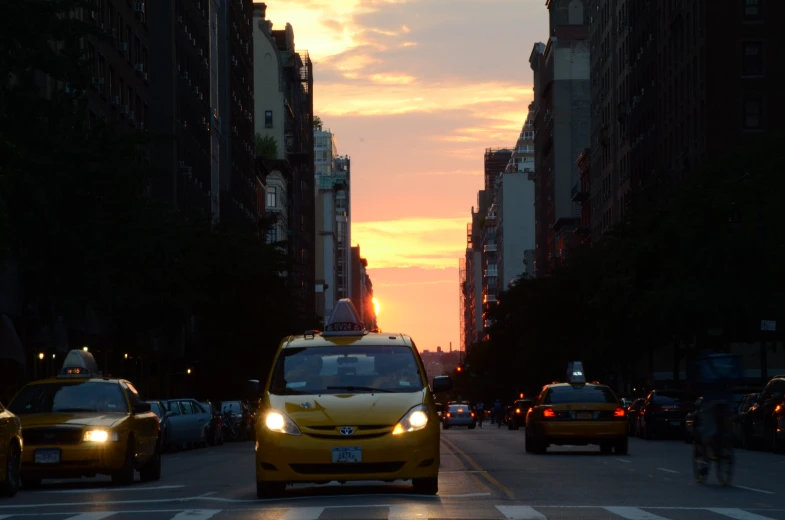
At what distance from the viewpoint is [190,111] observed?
292 ft

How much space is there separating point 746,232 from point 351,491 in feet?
118

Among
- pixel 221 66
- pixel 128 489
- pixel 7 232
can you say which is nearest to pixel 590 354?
pixel 221 66

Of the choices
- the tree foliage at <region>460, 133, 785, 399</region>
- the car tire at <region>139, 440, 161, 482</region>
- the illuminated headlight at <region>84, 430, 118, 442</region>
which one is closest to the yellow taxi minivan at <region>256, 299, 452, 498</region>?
the illuminated headlight at <region>84, 430, 118, 442</region>

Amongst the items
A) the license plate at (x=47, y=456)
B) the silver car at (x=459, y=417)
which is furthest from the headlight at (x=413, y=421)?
the silver car at (x=459, y=417)

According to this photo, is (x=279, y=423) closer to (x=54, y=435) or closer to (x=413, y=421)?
(x=413, y=421)

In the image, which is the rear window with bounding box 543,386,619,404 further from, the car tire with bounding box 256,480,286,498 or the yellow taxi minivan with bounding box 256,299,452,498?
the car tire with bounding box 256,480,286,498

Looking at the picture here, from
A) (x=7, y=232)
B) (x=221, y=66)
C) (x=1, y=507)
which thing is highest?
(x=221, y=66)

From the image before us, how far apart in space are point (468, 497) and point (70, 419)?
7.59 m

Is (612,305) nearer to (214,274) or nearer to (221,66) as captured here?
(214,274)

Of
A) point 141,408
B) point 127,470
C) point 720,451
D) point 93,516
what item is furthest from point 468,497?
point 141,408

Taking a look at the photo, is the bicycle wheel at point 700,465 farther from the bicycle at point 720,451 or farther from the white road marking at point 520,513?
the white road marking at point 520,513

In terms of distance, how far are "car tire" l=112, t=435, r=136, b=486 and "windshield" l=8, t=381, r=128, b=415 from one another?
608mm

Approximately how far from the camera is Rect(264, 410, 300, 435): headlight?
17.8m

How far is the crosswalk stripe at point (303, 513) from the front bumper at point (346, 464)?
45.2 inches
